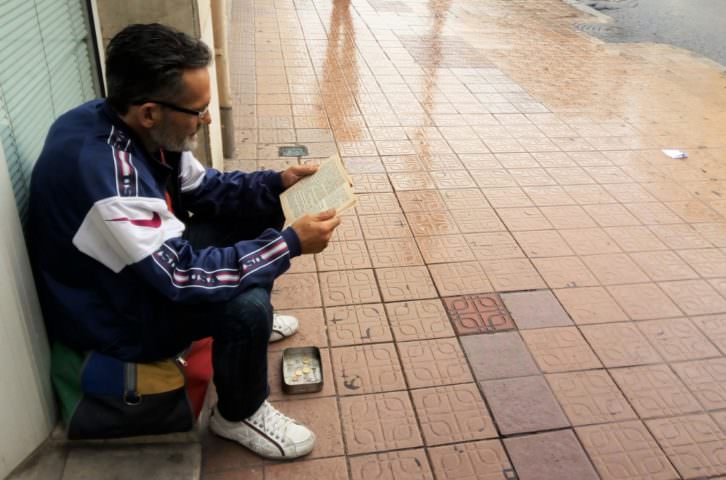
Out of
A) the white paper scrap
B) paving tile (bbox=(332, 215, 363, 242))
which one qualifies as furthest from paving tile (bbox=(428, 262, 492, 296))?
the white paper scrap

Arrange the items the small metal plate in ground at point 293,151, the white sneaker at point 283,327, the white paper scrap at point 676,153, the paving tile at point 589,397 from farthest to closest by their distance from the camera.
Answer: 1. the white paper scrap at point 676,153
2. the small metal plate in ground at point 293,151
3. the white sneaker at point 283,327
4. the paving tile at point 589,397

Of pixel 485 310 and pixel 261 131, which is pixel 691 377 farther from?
pixel 261 131

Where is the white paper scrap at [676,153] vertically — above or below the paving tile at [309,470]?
above

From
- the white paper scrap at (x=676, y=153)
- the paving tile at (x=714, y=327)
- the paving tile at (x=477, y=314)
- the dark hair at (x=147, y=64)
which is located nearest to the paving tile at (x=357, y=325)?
the paving tile at (x=477, y=314)

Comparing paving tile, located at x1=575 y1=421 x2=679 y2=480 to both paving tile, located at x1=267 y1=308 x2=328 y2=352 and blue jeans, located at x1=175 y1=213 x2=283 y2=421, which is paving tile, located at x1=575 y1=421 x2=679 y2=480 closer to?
paving tile, located at x1=267 y1=308 x2=328 y2=352

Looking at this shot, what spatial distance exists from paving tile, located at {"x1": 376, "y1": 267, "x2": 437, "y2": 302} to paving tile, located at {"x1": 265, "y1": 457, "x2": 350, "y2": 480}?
114 cm

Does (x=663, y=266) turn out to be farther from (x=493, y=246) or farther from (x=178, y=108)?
(x=178, y=108)

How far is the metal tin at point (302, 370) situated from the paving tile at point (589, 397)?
1120mm

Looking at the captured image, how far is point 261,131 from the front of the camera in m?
5.61

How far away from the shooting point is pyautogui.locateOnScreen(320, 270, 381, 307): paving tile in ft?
11.5

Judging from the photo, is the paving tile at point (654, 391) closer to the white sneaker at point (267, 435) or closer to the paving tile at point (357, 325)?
the paving tile at point (357, 325)

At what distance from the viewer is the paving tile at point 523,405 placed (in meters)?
2.79

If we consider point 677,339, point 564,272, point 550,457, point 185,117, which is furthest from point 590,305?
point 185,117

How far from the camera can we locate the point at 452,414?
2.82 metres
